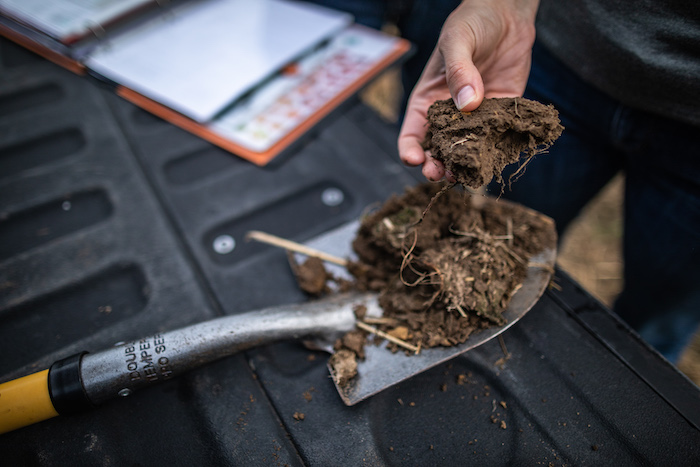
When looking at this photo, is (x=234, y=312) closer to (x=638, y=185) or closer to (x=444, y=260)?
(x=444, y=260)

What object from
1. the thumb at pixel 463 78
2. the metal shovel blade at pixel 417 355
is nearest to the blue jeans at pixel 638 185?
the metal shovel blade at pixel 417 355

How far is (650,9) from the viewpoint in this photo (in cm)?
84

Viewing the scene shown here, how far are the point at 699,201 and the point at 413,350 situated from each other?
723 millimetres

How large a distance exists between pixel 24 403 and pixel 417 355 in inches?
26.5

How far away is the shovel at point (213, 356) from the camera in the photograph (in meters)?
0.69

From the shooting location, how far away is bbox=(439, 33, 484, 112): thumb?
2.33 ft

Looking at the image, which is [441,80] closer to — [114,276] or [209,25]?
[114,276]

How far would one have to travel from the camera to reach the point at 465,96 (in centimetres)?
71

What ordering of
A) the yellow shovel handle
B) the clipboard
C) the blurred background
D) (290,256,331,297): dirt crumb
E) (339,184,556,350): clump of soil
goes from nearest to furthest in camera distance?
the yellow shovel handle
(339,184,556,350): clump of soil
(290,256,331,297): dirt crumb
the clipboard
the blurred background

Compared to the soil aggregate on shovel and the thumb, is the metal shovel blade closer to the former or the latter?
the soil aggregate on shovel

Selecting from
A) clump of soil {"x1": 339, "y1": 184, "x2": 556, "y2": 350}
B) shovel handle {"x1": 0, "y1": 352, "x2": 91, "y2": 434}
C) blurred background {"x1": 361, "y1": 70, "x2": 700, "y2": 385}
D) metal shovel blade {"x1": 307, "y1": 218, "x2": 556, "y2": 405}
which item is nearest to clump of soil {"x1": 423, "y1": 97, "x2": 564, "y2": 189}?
clump of soil {"x1": 339, "y1": 184, "x2": 556, "y2": 350}

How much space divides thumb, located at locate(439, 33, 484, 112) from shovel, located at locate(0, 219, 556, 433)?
369 mm

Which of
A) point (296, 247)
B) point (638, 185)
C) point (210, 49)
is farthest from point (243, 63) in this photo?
point (638, 185)

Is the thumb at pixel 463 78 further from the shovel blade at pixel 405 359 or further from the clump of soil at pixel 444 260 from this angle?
the shovel blade at pixel 405 359
